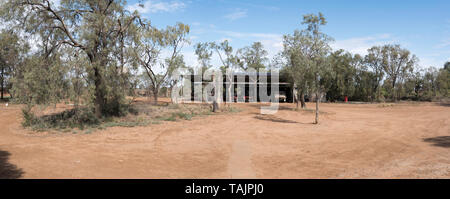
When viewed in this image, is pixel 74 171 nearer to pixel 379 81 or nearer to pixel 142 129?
pixel 142 129

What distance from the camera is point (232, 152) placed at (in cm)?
805

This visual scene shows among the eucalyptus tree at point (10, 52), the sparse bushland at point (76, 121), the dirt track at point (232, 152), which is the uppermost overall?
the eucalyptus tree at point (10, 52)

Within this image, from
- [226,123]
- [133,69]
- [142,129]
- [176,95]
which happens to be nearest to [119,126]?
[142,129]

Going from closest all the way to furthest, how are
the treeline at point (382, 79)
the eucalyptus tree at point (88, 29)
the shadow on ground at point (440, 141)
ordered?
1. the shadow on ground at point (440, 141)
2. the eucalyptus tree at point (88, 29)
3. the treeline at point (382, 79)

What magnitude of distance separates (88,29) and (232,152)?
911 cm

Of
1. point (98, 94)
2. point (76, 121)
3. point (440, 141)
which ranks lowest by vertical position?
point (440, 141)

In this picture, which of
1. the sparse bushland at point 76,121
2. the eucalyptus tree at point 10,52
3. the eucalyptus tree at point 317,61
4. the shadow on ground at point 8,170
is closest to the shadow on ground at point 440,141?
the eucalyptus tree at point 317,61

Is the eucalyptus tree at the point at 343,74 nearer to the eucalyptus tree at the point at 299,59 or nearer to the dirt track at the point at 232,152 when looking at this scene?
the eucalyptus tree at the point at 299,59

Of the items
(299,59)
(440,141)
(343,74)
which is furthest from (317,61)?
(343,74)

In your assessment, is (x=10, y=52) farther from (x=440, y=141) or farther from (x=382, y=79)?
(x=382, y=79)

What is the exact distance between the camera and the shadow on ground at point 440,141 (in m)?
8.47

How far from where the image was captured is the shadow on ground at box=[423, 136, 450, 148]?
847 cm

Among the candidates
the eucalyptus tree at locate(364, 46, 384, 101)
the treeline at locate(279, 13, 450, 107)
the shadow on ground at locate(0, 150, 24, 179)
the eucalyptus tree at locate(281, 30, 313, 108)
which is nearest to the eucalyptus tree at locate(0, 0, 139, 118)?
the shadow on ground at locate(0, 150, 24, 179)

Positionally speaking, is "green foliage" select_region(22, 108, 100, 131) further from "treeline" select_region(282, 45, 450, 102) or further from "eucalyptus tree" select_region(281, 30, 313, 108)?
"treeline" select_region(282, 45, 450, 102)
